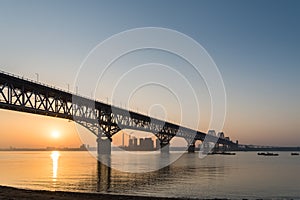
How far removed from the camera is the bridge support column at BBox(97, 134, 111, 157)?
160 metres

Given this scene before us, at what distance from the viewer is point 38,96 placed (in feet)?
317

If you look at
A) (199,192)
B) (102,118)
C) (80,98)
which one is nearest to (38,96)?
(80,98)

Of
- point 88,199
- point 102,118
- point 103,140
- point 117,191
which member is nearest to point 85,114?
point 102,118

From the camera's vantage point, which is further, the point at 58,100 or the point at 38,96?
the point at 58,100

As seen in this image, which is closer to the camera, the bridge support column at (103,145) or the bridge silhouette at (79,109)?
the bridge silhouette at (79,109)

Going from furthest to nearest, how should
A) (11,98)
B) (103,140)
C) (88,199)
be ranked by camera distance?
(103,140) → (11,98) → (88,199)

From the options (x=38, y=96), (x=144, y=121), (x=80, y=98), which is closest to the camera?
(x=38, y=96)

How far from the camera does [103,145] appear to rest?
162125 millimetres

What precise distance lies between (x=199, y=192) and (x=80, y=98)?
8775 centimetres

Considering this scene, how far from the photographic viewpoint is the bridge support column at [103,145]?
15962 centimetres

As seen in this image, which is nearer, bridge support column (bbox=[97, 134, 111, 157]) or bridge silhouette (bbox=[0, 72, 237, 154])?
bridge silhouette (bbox=[0, 72, 237, 154])

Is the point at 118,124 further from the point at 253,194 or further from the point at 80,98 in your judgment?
the point at 253,194

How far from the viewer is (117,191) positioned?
41750mm

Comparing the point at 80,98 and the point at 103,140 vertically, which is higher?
the point at 80,98
